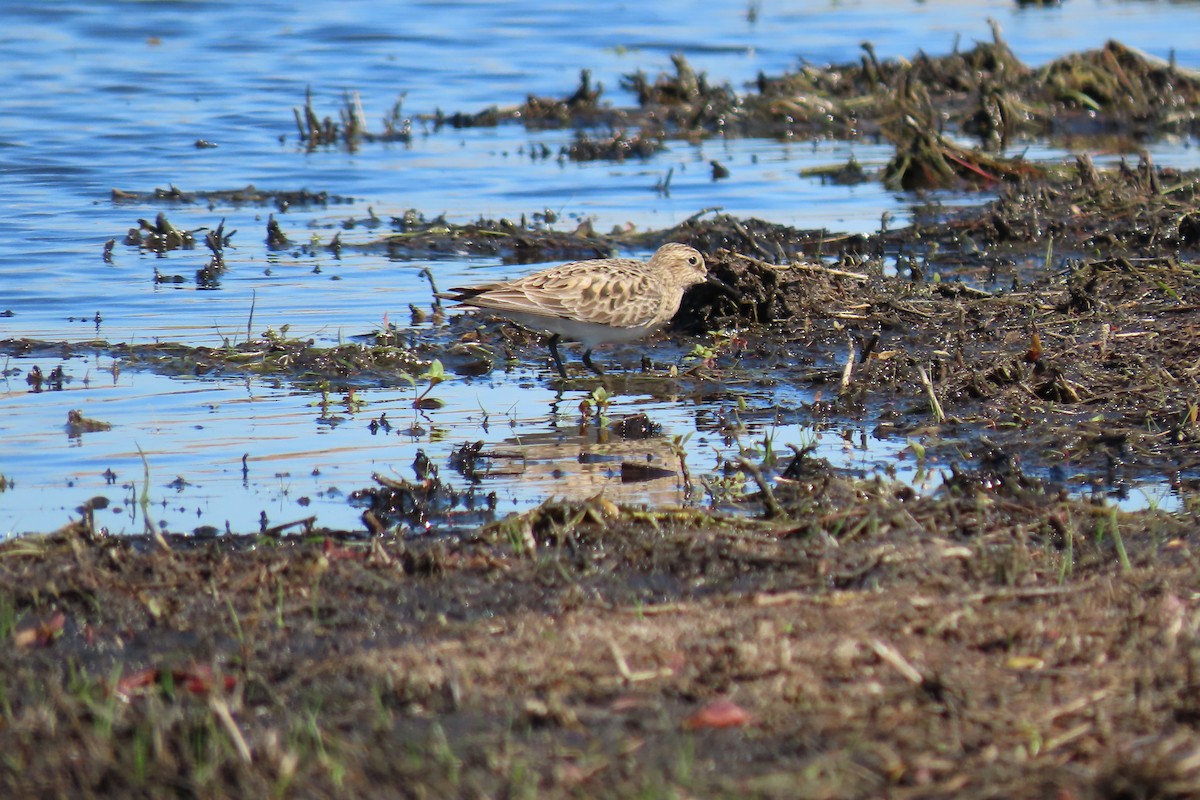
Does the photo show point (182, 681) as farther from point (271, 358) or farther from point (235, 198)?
point (235, 198)

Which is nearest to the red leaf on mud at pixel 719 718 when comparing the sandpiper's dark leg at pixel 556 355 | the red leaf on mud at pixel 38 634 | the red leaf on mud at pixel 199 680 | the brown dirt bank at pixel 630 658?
the brown dirt bank at pixel 630 658

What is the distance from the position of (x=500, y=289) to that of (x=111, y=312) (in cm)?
271

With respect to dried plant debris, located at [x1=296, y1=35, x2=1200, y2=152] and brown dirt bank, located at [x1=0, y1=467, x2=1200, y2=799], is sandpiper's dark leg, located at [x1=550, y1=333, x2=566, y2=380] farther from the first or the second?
dried plant debris, located at [x1=296, y1=35, x2=1200, y2=152]

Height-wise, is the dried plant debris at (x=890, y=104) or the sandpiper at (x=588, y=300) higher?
the dried plant debris at (x=890, y=104)

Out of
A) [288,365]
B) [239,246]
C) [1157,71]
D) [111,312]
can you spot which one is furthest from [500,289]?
[1157,71]

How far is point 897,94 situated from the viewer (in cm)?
1756

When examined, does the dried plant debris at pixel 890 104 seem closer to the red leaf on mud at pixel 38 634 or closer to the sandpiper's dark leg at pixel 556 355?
the sandpiper's dark leg at pixel 556 355

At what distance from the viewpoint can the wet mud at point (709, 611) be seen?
3.85 meters

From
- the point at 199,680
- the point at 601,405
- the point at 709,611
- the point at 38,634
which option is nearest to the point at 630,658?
the point at 709,611

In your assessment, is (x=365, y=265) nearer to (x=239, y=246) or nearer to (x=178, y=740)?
(x=239, y=246)

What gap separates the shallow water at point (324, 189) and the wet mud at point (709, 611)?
1.05ft

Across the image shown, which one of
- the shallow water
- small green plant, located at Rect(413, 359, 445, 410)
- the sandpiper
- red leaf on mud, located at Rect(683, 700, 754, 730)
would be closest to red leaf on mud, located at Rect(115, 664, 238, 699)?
red leaf on mud, located at Rect(683, 700, 754, 730)

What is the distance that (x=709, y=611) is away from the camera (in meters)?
4.83

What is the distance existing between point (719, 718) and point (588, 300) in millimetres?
5204
